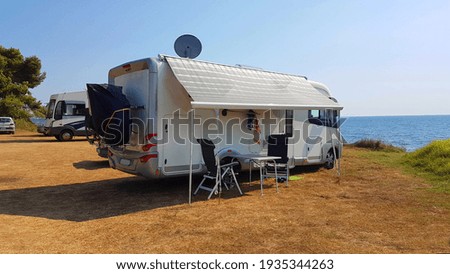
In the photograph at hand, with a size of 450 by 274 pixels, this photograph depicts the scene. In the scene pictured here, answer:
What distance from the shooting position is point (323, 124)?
1002 cm

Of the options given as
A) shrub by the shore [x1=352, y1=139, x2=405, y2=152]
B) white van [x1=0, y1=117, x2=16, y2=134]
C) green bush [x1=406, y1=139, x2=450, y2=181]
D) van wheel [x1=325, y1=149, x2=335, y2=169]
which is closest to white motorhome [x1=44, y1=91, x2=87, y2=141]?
white van [x1=0, y1=117, x2=16, y2=134]

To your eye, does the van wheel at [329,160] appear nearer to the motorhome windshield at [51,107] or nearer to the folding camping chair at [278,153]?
the folding camping chair at [278,153]

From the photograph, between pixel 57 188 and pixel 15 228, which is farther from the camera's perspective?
pixel 57 188

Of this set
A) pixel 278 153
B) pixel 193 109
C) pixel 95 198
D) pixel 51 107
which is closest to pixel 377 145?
pixel 278 153

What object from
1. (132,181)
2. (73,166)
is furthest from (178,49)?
(73,166)

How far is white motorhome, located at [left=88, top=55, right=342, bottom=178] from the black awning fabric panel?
0.18 meters

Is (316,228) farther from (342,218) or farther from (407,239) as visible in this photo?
(407,239)

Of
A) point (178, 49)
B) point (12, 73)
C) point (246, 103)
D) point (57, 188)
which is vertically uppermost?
point (12, 73)

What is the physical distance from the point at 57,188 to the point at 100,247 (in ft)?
14.1

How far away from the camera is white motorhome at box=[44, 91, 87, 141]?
1908 cm

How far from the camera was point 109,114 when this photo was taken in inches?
247

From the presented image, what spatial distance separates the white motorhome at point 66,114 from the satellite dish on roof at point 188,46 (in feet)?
41.7

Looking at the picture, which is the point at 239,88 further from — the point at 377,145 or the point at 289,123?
the point at 377,145

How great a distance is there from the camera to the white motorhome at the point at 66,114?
19.1m
